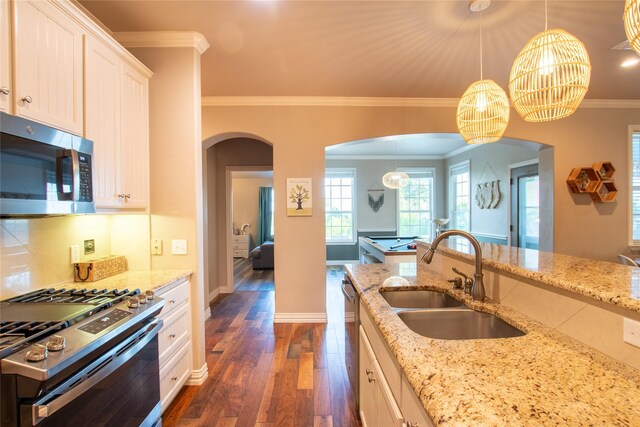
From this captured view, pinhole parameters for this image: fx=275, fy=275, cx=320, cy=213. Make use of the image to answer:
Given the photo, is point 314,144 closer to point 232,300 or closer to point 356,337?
point 356,337

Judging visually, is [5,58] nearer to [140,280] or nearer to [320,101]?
[140,280]

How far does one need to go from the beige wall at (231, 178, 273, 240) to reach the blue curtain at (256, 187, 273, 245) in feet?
0.46

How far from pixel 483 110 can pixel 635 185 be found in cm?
372

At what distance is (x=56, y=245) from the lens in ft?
5.75

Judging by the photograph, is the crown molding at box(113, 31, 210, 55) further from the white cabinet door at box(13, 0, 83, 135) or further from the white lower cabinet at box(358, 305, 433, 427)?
the white lower cabinet at box(358, 305, 433, 427)

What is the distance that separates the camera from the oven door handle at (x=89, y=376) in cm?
94

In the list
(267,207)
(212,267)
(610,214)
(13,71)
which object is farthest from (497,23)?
(267,207)

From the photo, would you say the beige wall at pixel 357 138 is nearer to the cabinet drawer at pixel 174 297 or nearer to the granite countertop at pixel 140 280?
the cabinet drawer at pixel 174 297

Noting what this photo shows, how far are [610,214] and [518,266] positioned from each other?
12.5 feet

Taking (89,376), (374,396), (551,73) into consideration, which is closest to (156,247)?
(89,376)

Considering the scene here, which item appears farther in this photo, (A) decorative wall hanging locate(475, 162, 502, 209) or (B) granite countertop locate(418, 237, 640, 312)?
(A) decorative wall hanging locate(475, 162, 502, 209)

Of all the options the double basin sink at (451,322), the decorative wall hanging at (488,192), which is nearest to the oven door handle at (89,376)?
the double basin sink at (451,322)

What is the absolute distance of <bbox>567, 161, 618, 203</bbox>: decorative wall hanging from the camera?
357cm

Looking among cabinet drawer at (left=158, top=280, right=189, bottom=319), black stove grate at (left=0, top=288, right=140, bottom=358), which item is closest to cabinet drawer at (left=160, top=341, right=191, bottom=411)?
cabinet drawer at (left=158, top=280, right=189, bottom=319)
